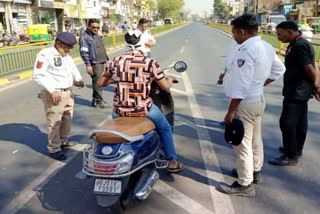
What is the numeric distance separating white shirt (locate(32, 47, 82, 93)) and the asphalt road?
3.34 feet

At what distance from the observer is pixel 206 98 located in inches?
314

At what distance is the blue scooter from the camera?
2.86 meters

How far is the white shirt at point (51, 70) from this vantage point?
4223 mm

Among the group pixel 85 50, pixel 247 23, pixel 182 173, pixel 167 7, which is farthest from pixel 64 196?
pixel 167 7

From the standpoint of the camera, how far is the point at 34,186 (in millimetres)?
3869

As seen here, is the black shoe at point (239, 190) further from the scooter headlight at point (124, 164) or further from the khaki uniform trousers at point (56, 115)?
the khaki uniform trousers at point (56, 115)

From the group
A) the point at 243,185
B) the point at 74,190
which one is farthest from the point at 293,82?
the point at 74,190

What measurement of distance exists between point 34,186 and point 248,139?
7.79ft

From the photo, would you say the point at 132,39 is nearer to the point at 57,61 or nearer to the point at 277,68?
the point at 57,61

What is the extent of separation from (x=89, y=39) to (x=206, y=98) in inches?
115

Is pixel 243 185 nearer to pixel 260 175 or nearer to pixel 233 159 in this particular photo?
pixel 260 175

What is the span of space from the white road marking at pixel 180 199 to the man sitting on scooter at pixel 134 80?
651 mm

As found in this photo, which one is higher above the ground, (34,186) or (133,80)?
(133,80)

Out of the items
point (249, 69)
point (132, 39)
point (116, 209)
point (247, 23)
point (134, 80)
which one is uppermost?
point (247, 23)
